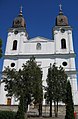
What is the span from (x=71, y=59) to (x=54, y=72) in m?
13.7

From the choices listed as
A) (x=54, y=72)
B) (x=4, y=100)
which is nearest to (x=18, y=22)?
(x=4, y=100)

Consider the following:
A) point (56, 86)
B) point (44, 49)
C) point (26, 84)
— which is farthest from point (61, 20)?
point (26, 84)

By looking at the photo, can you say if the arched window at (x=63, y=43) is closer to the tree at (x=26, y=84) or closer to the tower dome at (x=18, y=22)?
the tower dome at (x=18, y=22)

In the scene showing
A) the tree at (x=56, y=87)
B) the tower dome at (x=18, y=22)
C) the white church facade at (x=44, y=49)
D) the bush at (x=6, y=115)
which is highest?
the tower dome at (x=18, y=22)

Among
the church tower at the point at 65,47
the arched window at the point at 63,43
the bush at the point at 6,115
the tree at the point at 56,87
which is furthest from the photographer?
the arched window at the point at 63,43

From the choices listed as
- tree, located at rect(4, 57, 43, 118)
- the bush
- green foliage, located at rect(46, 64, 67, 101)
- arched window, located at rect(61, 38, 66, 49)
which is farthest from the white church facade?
the bush

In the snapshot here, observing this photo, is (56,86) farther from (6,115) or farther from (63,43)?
(63,43)

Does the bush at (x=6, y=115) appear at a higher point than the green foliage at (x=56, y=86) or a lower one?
lower

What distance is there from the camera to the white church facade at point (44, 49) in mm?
42000

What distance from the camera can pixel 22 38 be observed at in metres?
45.6

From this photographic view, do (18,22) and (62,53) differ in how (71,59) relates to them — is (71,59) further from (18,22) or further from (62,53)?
(18,22)

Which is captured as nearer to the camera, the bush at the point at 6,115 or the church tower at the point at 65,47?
the bush at the point at 6,115

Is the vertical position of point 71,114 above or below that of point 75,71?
below

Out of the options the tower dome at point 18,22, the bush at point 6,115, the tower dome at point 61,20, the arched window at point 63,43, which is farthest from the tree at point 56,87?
the tower dome at point 18,22
